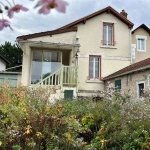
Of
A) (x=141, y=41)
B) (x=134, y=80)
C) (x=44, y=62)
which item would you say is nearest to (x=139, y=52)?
(x=141, y=41)

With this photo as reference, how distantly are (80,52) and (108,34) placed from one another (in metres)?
2.51

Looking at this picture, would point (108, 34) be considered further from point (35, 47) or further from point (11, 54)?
point (11, 54)

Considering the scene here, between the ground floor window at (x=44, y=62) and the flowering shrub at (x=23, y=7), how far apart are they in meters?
12.4

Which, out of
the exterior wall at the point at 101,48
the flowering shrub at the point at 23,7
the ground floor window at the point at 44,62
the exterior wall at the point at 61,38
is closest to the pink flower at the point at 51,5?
the flowering shrub at the point at 23,7

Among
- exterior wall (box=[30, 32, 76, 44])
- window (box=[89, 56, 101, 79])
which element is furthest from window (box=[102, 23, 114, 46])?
exterior wall (box=[30, 32, 76, 44])

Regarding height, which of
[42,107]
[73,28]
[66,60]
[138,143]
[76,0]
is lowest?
[138,143]

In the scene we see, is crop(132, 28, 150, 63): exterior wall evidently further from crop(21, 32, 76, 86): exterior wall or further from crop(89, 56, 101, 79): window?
crop(21, 32, 76, 86): exterior wall

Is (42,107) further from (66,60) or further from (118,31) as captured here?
(118,31)

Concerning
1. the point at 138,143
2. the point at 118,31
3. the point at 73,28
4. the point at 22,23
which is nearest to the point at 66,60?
the point at 73,28

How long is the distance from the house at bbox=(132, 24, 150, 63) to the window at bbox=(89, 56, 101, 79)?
3164mm

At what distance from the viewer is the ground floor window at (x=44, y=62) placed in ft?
43.8

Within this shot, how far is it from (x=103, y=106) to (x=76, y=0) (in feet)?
12.3

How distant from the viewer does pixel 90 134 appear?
4160 mm

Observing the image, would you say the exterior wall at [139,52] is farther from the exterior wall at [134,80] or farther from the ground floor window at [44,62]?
the ground floor window at [44,62]
